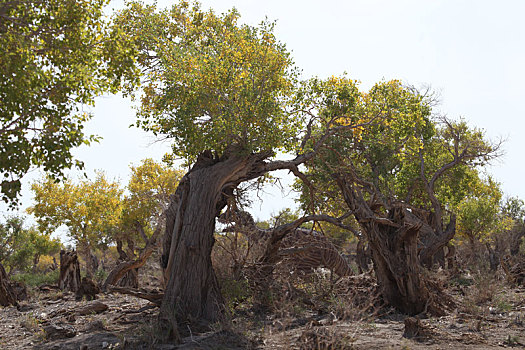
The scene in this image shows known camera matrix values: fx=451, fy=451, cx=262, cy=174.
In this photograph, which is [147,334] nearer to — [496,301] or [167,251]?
[167,251]

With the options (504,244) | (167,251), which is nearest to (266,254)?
(167,251)

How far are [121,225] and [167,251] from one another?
19.1 meters

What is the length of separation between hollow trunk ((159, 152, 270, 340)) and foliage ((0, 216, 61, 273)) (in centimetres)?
2444

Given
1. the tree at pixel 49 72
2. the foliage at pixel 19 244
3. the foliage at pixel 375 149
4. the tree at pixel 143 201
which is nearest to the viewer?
the tree at pixel 49 72

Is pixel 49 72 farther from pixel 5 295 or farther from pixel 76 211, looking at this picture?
pixel 76 211

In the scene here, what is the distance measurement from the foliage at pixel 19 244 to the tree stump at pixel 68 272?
12602 millimetres

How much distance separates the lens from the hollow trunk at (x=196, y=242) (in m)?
9.88

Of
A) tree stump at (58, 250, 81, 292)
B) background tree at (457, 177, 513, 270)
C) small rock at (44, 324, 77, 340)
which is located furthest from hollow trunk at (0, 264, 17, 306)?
background tree at (457, 177, 513, 270)

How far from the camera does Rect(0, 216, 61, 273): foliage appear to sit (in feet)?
107

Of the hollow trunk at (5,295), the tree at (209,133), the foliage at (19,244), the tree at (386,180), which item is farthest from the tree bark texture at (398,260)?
the foliage at (19,244)

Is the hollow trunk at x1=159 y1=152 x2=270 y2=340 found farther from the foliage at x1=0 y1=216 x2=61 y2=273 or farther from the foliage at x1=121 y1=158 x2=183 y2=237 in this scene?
the foliage at x1=0 y1=216 x2=61 y2=273

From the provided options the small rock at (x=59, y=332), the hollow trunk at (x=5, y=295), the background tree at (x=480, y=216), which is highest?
the background tree at (x=480, y=216)

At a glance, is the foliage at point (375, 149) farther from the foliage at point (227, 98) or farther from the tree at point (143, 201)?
Answer: the tree at point (143, 201)

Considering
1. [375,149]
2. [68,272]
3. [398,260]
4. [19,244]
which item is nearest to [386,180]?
[375,149]
